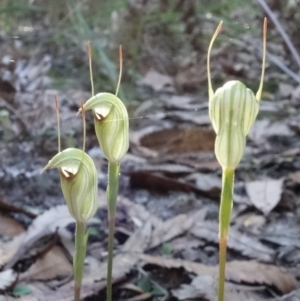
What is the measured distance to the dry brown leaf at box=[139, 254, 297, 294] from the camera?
1.26 m

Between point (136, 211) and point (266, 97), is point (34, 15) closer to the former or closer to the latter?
point (266, 97)

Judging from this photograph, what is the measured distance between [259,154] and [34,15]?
2072mm

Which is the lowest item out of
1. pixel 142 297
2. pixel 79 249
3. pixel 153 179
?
pixel 142 297

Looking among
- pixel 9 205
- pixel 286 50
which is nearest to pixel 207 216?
pixel 9 205

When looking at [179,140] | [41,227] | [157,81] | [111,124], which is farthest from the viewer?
[157,81]

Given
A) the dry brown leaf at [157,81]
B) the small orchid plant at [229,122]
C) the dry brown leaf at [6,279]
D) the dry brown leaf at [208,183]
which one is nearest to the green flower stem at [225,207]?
the small orchid plant at [229,122]

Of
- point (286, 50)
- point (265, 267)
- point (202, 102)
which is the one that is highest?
point (286, 50)

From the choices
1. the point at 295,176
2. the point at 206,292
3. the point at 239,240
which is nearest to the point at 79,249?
the point at 206,292

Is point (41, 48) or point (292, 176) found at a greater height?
point (41, 48)

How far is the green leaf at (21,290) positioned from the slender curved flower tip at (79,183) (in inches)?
14.7

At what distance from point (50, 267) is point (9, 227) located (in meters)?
0.21

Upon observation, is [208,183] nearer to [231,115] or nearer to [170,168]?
[170,168]

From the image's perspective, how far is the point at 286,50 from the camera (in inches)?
128

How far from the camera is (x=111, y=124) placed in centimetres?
94
